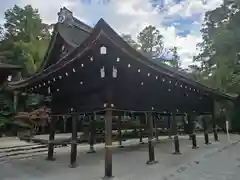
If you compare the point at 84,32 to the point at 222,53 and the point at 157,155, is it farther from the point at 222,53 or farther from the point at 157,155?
the point at 222,53

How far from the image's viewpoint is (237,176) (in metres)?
6.29

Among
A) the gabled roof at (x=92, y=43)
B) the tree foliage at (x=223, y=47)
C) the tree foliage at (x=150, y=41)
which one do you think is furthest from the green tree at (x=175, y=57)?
the gabled roof at (x=92, y=43)

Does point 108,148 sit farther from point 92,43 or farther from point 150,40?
point 150,40

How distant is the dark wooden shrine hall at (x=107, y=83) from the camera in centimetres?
608

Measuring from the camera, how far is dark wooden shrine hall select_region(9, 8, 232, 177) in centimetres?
608

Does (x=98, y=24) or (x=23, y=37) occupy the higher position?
(x=23, y=37)

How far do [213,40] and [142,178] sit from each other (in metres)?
14.0

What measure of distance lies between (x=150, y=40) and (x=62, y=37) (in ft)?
73.5

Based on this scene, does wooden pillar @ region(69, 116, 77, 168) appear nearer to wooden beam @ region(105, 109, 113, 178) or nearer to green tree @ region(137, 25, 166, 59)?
wooden beam @ region(105, 109, 113, 178)

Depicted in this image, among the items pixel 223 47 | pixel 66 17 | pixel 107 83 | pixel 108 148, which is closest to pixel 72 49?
pixel 107 83

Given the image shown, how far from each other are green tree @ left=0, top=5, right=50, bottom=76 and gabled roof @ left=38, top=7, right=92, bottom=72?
925 cm

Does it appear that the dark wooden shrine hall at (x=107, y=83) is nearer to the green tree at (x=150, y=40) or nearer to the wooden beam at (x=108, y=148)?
the wooden beam at (x=108, y=148)

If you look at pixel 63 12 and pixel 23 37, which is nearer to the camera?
pixel 63 12

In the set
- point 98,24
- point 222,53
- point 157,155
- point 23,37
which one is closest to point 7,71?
point 23,37
